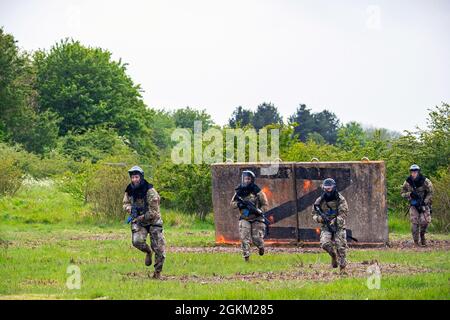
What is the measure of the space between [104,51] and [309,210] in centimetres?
5517

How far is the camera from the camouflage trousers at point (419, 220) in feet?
77.7

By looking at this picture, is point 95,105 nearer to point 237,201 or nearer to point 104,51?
point 104,51

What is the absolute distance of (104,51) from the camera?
251 feet

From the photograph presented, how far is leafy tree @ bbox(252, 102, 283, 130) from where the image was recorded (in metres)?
85.7

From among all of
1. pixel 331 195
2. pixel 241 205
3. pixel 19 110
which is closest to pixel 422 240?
pixel 241 205

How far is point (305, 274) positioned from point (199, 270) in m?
2.13

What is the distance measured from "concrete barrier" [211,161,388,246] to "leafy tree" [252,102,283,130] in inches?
2388

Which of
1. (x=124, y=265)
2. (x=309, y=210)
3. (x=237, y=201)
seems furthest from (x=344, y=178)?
(x=124, y=265)

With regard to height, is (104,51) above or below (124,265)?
above

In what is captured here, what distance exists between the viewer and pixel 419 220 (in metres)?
23.8

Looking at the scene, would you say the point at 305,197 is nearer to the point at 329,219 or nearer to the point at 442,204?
the point at 329,219

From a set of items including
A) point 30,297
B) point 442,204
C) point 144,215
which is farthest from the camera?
point 442,204

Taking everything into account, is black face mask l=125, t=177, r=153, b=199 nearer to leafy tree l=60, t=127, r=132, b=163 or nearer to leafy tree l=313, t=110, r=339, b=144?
leafy tree l=60, t=127, r=132, b=163

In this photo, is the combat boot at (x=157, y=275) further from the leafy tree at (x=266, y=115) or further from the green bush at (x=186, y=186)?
the leafy tree at (x=266, y=115)
